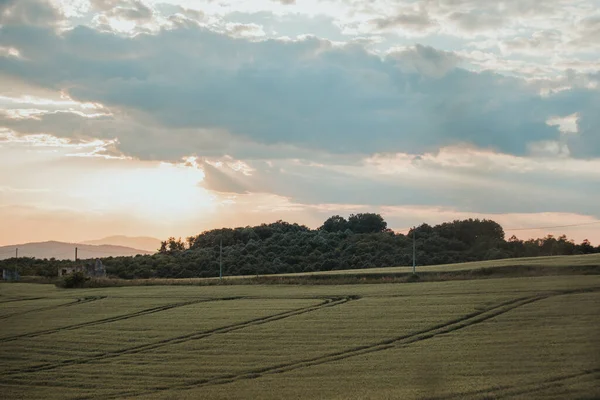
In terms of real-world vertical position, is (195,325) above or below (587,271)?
below

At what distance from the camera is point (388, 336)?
38062 millimetres

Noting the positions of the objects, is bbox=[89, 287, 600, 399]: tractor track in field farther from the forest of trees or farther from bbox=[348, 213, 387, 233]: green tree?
bbox=[348, 213, 387, 233]: green tree

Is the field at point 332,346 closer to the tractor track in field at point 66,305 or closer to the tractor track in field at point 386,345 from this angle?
the tractor track in field at point 386,345

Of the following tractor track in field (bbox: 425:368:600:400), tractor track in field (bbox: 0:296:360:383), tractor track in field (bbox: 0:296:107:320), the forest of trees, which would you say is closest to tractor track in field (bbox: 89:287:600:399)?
tractor track in field (bbox: 0:296:360:383)

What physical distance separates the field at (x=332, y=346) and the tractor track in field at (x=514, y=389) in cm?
7

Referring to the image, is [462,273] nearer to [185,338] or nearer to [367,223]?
[185,338]

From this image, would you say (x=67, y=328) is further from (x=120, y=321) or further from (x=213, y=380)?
(x=213, y=380)

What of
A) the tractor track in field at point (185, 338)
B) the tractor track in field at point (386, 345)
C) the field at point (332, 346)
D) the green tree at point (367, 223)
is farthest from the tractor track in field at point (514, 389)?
the green tree at point (367, 223)

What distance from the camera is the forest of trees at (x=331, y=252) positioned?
96875 millimetres

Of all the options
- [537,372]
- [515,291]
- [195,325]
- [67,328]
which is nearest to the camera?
[537,372]

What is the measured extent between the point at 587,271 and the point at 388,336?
63.9 ft

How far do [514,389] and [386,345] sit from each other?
39.2 feet

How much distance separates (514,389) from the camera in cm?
2467

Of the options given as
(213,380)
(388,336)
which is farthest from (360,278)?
(213,380)
